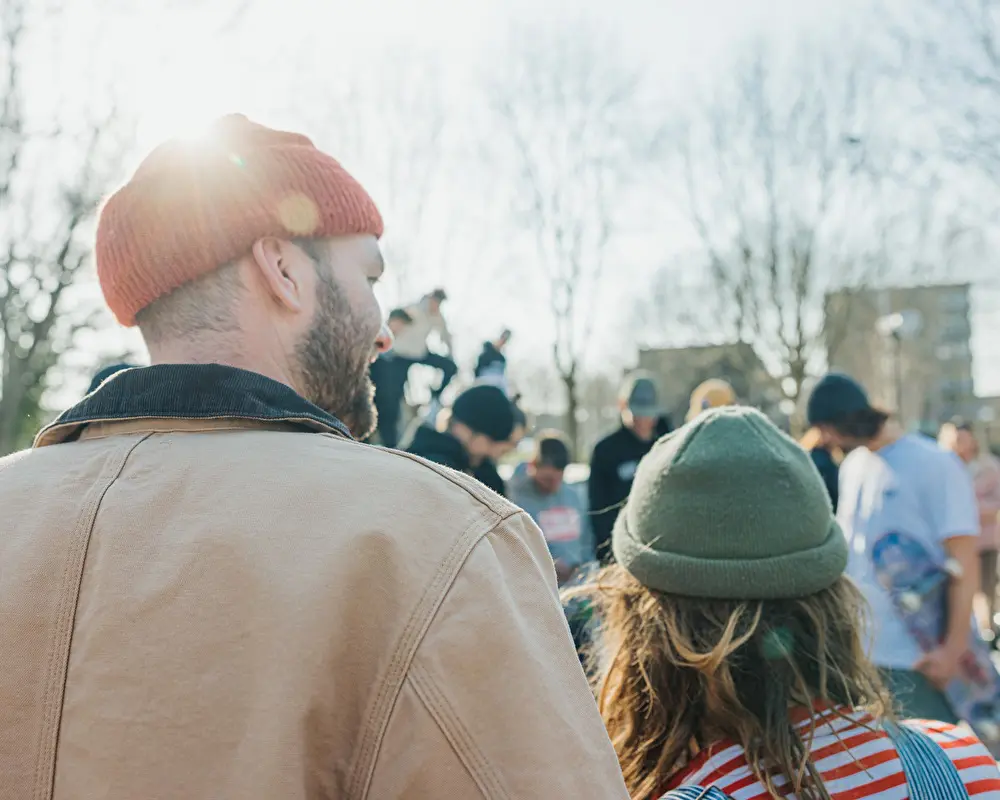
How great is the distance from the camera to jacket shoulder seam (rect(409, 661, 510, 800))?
33.3 inches

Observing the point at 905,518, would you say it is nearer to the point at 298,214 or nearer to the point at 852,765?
the point at 852,765

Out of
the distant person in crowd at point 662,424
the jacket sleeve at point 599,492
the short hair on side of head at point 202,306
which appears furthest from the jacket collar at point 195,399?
the distant person in crowd at point 662,424

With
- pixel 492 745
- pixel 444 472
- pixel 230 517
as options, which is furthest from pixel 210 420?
pixel 492 745

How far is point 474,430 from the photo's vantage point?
4184mm

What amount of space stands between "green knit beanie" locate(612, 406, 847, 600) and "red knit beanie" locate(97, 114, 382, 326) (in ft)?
2.39

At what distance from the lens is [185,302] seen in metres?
1.23

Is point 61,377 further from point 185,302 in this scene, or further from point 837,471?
point 185,302

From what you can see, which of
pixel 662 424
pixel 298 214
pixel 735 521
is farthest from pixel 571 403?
pixel 298 214

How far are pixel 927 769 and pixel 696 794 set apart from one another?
0.36m

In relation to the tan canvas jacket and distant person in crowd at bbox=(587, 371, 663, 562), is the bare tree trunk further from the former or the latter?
the tan canvas jacket

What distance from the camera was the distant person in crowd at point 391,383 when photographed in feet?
24.8

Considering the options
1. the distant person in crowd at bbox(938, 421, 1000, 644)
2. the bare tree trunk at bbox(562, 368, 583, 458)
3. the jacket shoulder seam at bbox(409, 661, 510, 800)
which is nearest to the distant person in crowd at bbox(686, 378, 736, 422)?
the distant person in crowd at bbox(938, 421, 1000, 644)

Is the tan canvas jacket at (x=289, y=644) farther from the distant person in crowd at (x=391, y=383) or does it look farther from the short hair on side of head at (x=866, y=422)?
the distant person in crowd at (x=391, y=383)

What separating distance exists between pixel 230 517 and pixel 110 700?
0.22m
